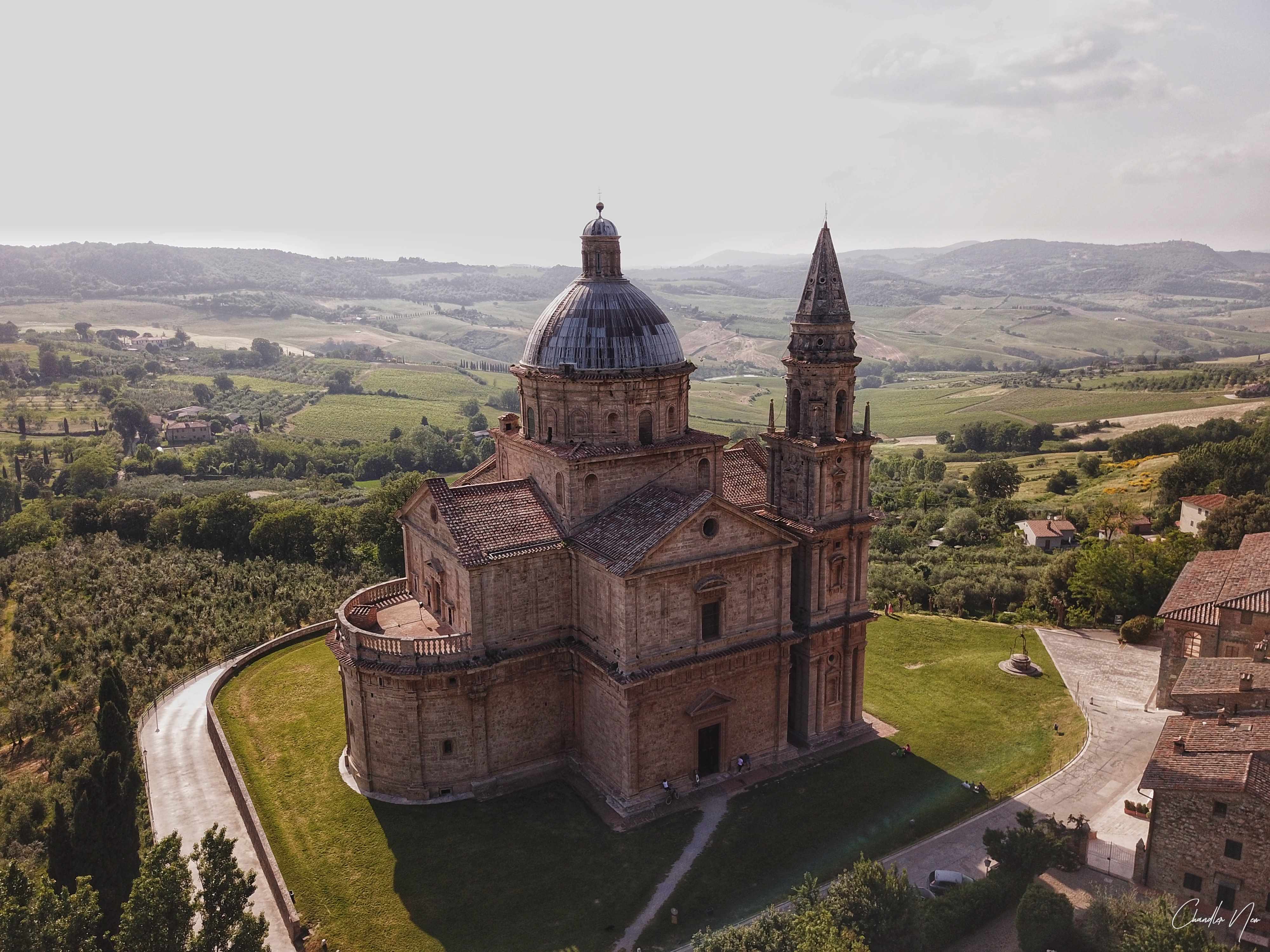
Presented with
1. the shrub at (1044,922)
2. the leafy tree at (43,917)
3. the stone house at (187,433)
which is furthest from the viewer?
the stone house at (187,433)

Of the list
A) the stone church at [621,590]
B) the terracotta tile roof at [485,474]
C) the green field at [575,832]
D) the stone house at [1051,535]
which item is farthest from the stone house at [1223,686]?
the stone house at [1051,535]

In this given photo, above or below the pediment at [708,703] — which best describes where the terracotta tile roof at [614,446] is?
above

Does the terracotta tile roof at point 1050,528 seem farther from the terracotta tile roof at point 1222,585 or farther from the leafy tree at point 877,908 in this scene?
the leafy tree at point 877,908

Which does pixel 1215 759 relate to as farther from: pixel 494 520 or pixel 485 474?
pixel 485 474

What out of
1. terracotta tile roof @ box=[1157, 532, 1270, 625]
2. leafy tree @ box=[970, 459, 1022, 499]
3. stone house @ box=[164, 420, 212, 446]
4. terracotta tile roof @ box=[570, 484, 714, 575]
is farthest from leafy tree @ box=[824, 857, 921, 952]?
stone house @ box=[164, 420, 212, 446]

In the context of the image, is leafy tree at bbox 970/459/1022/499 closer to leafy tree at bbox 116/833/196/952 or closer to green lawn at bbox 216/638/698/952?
green lawn at bbox 216/638/698/952

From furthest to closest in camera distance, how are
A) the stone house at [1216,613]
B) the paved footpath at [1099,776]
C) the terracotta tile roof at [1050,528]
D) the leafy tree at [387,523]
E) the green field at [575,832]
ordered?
1. the terracotta tile roof at [1050,528]
2. the leafy tree at [387,523]
3. the stone house at [1216,613]
4. the paved footpath at [1099,776]
5. the green field at [575,832]

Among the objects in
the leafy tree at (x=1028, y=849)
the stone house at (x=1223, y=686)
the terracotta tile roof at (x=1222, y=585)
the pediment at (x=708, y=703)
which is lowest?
the leafy tree at (x=1028, y=849)
